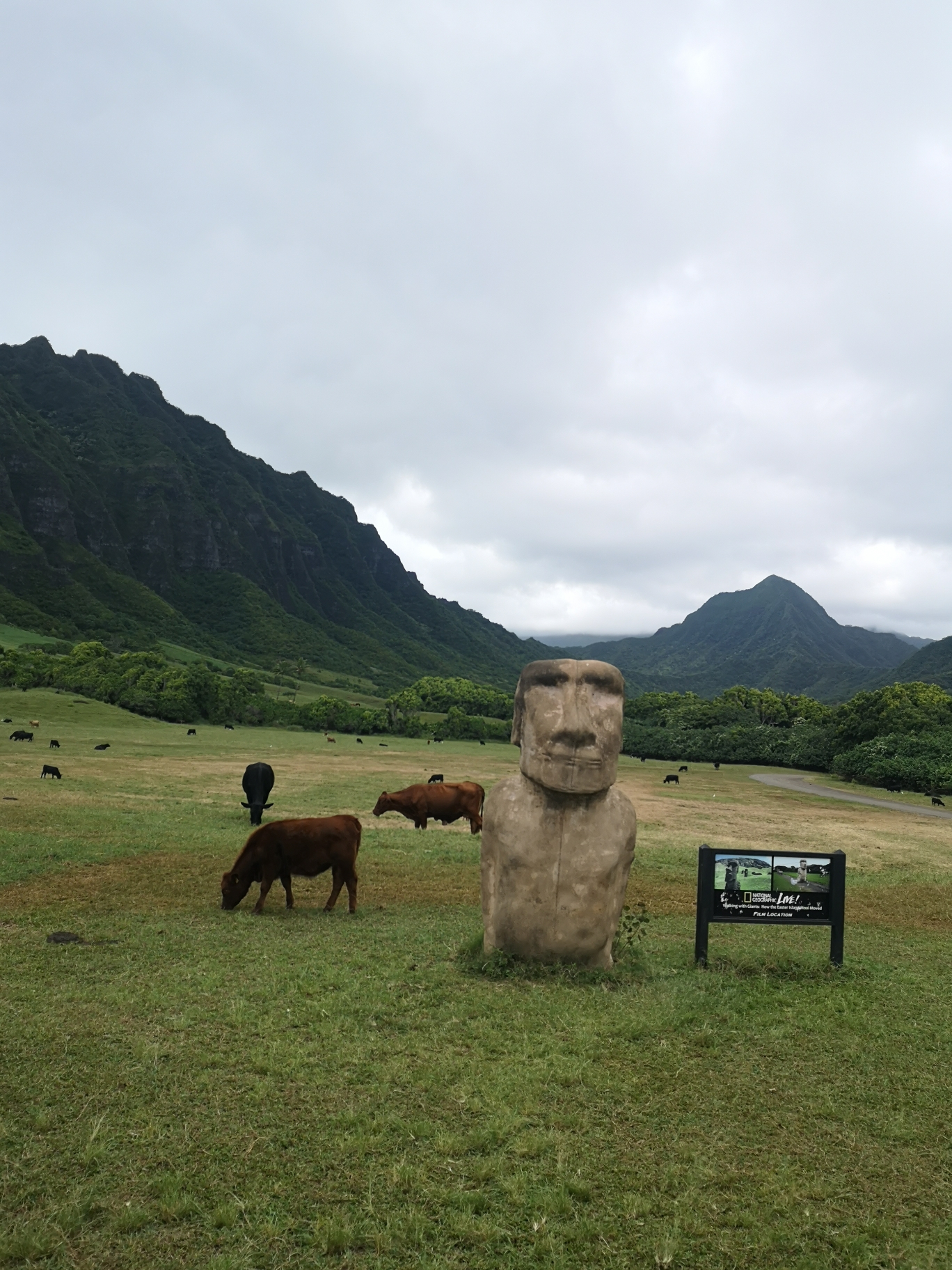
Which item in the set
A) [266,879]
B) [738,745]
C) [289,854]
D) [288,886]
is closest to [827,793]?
[738,745]

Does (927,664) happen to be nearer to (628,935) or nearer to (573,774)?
(628,935)

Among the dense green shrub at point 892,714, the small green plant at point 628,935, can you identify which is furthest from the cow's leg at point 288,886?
the dense green shrub at point 892,714

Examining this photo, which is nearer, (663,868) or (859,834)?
(663,868)

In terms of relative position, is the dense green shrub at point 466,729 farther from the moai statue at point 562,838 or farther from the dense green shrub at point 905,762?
the moai statue at point 562,838

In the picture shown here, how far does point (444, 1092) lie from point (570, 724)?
14.3 ft

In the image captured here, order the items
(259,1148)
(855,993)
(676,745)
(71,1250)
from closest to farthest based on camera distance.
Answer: (71,1250)
(259,1148)
(855,993)
(676,745)

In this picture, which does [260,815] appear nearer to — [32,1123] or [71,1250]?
[32,1123]

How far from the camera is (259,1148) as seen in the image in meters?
5.17

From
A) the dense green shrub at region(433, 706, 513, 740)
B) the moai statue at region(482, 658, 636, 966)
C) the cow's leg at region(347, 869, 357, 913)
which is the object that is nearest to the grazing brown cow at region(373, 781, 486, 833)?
the cow's leg at region(347, 869, 357, 913)

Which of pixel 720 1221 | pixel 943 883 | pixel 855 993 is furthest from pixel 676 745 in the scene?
pixel 720 1221

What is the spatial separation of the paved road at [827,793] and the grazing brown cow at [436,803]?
80.8ft

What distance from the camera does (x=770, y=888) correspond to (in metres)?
9.28

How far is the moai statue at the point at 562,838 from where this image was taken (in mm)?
9164

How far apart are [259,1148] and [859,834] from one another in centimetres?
2594
